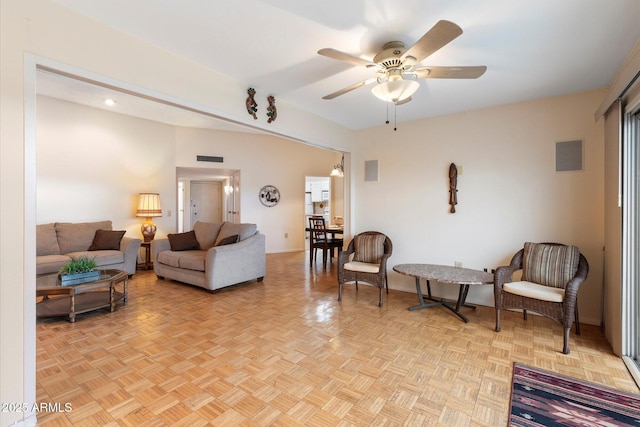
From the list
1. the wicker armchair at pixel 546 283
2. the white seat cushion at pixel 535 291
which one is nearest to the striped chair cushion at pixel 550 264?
the wicker armchair at pixel 546 283

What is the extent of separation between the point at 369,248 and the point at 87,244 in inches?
178

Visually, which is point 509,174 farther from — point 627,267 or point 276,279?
point 276,279

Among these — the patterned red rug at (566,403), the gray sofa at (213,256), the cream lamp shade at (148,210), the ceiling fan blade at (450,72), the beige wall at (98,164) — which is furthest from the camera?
the cream lamp shade at (148,210)

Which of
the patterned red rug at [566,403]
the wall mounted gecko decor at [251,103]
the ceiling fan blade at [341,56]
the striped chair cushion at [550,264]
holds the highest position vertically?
the wall mounted gecko decor at [251,103]

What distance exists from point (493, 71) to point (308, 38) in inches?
69.5

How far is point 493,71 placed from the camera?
2.74m

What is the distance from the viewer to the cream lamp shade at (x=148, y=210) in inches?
218

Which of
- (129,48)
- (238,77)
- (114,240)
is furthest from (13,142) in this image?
(114,240)

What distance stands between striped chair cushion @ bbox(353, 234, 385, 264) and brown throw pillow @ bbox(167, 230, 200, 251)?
2780 millimetres

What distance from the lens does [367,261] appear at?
4277 millimetres

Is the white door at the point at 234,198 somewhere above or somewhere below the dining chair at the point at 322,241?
above

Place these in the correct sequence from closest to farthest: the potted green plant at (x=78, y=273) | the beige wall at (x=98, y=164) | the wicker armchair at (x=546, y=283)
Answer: the wicker armchair at (x=546, y=283) → the potted green plant at (x=78, y=273) → the beige wall at (x=98, y=164)

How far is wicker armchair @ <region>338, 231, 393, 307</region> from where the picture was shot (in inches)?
147

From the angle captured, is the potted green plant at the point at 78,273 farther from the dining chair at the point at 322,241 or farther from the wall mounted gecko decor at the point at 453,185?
the wall mounted gecko decor at the point at 453,185
